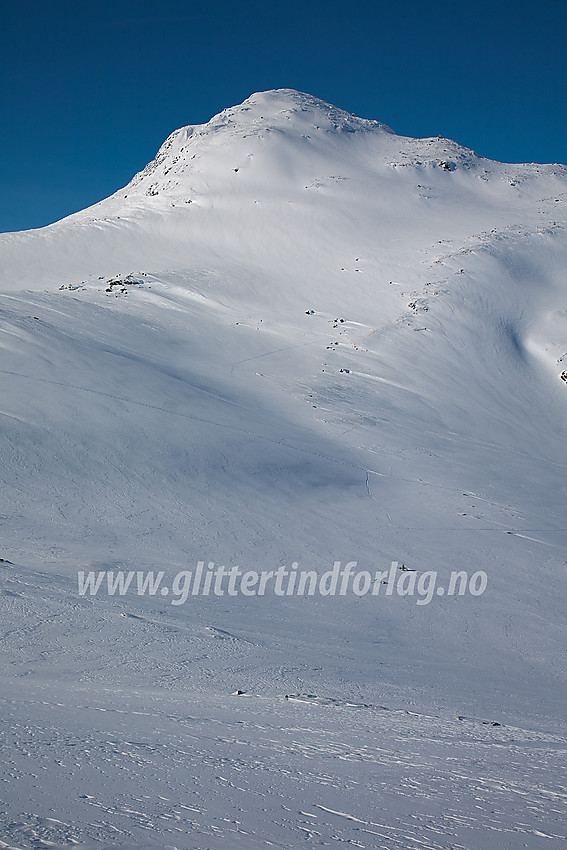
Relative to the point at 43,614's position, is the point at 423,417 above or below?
above

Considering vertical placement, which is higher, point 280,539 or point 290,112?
point 290,112

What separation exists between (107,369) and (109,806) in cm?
→ 1265

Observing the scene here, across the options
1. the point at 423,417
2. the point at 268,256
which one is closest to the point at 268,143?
the point at 268,256

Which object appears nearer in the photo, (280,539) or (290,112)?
(280,539)

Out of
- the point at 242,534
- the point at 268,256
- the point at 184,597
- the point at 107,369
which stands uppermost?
the point at 268,256

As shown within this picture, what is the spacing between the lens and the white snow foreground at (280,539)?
3262mm

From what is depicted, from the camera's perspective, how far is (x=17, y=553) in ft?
26.0

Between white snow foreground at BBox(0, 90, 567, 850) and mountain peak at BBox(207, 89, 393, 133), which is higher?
mountain peak at BBox(207, 89, 393, 133)

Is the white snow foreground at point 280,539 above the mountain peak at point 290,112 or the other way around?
the other way around

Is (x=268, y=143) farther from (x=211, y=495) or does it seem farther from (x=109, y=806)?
(x=109, y=806)

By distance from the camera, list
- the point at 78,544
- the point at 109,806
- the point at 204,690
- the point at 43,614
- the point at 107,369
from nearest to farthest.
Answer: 1. the point at 109,806
2. the point at 204,690
3. the point at 43,614
4. the point at 78,544
5. the point at 107,369

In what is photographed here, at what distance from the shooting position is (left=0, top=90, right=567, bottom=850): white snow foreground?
326 cm

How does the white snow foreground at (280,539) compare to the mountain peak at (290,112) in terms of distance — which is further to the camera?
the mountain peak at (290,112)

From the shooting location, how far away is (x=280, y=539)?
34.0ft
